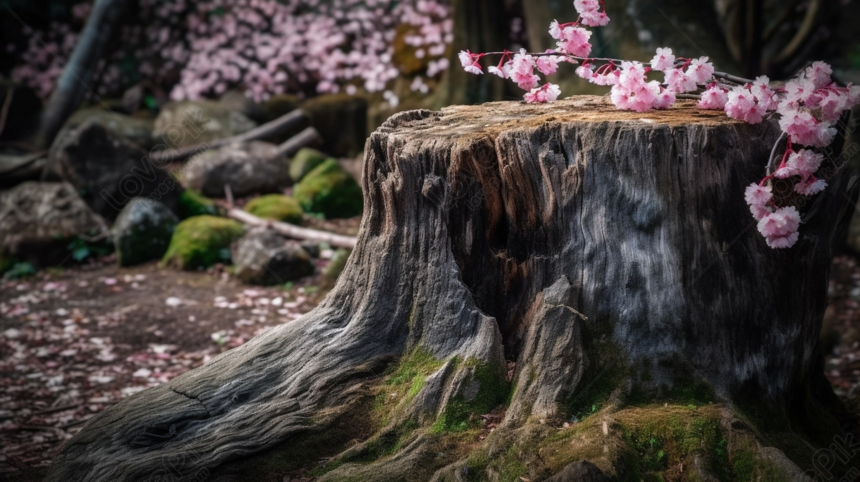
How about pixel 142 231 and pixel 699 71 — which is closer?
pixel 699 71

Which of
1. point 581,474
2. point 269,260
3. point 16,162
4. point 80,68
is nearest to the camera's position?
point 581,474

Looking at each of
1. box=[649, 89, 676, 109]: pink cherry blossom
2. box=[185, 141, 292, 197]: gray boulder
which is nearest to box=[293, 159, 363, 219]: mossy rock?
box=[185, 141, 292, 197]: gray boulder

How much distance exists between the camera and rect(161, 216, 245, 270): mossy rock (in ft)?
24.2

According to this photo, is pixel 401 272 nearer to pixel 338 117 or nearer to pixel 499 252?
pixel 499 252

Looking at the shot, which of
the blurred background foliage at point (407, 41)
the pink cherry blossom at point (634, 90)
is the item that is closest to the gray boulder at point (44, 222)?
the blurred background foliage at point (407, 41)

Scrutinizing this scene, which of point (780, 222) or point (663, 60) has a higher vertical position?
point (663, 60)

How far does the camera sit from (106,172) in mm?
8094

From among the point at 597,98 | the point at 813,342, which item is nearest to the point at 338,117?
the point at 597,98

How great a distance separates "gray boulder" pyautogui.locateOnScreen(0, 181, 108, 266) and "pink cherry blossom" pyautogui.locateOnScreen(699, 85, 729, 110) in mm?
6525

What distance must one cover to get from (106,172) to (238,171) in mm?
1588

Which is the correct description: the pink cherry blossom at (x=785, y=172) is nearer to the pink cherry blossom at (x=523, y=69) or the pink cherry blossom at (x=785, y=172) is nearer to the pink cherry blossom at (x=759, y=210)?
the pink cherry blossom at (x=759, y=210)

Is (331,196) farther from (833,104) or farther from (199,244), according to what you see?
(833,104)

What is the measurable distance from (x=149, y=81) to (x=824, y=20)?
9863 mm

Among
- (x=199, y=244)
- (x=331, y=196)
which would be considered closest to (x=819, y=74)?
(x=199, y=244)
